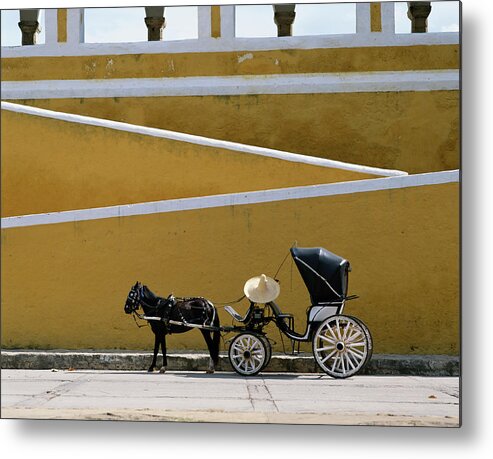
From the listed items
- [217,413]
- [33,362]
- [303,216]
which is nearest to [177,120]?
[303,216]

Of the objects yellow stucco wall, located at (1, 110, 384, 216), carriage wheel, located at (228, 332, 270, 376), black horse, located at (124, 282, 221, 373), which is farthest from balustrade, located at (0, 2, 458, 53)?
carriage wheel, located at (228, 332, 270, 376)

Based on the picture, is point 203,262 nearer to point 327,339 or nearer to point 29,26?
point 327,339

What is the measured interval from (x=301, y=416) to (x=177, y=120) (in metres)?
3.52

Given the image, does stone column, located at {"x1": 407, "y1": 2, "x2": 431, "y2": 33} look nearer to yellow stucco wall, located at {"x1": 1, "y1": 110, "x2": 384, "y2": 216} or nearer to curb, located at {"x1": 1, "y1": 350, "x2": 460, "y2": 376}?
yellow stucco wall, located at {"x1": 1, "y1": 110, "x2": 384, "y2": 216}

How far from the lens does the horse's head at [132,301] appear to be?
9.66 m

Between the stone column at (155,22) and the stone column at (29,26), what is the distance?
0.74 m

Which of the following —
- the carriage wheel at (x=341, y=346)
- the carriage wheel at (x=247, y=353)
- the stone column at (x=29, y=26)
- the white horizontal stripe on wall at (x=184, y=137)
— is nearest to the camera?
the stone column at (x=29, y=26)

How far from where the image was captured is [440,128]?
31.6ft

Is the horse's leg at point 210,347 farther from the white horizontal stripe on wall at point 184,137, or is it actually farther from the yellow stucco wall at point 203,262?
the white horizontal stripe on wall at point 184,137

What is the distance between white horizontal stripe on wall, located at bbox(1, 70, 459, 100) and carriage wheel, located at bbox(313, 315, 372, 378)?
6.94ft

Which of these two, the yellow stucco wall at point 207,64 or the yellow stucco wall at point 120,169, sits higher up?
the yellow stucco wall at point 207,64

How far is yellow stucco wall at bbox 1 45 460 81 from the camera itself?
10414 millimetres

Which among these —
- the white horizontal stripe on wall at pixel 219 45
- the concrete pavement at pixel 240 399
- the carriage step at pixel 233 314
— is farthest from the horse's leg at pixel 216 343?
the white horizontal stripe on wall at pixel 219 45

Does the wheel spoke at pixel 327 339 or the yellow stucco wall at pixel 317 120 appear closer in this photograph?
the wheel spoke at pixel 327 339
